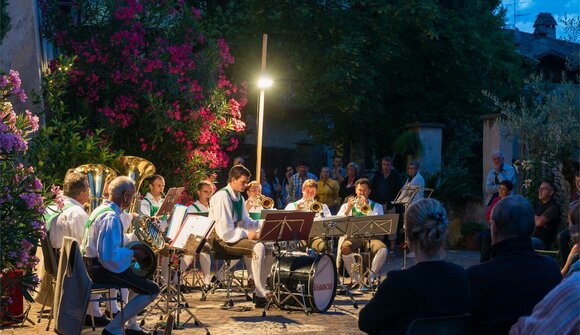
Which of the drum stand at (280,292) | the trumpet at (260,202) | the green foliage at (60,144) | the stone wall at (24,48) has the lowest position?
the drum stand at (280,292)

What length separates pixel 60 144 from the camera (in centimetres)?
1252

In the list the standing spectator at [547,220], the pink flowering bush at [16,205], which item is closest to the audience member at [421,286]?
the pink flowering bush at [16,205]

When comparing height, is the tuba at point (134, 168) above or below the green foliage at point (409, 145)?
below

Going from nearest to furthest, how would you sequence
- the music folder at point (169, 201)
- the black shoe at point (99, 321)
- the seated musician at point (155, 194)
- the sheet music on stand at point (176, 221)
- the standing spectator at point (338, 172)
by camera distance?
the sheet music on stand at point (176, 221)
the black shoe at point (99, 321)
the music folder at point (169, 201)
the seated musician at point (155, 194)
the standing spectator at point (338, 172)

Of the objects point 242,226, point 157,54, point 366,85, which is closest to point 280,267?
point 242,226

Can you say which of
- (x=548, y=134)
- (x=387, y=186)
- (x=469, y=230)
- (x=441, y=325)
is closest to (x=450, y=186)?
(x=469, y=230)

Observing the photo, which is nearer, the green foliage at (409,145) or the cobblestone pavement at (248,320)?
the cobblestone pavement at (248,320)

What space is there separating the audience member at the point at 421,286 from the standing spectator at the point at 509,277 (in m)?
0.17

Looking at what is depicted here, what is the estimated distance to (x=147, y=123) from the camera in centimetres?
1478

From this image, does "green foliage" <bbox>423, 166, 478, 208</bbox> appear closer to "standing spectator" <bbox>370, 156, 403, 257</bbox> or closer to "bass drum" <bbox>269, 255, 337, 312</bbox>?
"standing spectator" <bbox>370, 156, 403, 257</bbox>

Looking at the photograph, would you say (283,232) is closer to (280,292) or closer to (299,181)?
(280,292)

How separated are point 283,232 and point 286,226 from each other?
85 millimetres

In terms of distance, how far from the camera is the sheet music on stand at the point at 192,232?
Result: 9.77 metres

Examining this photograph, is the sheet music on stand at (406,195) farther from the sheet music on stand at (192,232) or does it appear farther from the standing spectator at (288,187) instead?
the sheet music on stand at (192,232)
